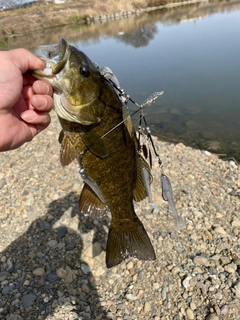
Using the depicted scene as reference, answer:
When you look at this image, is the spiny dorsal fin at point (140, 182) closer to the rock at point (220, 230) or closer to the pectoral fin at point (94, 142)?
the pectoral fin at point (94, 142)

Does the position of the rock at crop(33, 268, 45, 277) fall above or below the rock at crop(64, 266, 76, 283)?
above

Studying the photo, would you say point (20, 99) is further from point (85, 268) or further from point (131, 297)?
point (131, 297)

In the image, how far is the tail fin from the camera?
2496 mm

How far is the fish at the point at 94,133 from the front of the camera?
6.19 ft

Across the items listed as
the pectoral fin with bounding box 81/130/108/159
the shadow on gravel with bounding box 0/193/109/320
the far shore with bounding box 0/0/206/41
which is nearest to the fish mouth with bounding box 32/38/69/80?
the pectoral fin with bounding box 81/130/108/159

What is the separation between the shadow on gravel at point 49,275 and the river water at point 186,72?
199 inches

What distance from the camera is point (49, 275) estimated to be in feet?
12.4

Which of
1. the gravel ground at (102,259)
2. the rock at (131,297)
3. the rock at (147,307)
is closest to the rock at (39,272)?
the gravel ground at (102,259)

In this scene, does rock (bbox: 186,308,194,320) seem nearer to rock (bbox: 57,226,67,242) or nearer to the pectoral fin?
rock (bbox: 57,226,67,242)

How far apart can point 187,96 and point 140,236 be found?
932cm

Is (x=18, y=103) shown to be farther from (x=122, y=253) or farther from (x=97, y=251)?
(x=97, y=251)

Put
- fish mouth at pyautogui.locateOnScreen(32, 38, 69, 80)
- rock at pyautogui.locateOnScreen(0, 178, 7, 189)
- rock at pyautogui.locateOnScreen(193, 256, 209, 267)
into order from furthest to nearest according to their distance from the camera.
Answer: rock at pyautogui.locateOnScreen(0, 178, 7, 189) < rock at pyautogui.locateOnScreen(193, 256, 209, 267) < fish mouth at pyautogui.locateOnScreen(32, 38, 69, 80)

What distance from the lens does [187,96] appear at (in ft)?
36.4

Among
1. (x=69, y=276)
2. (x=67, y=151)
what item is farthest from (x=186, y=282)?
(x=67, y=151)
